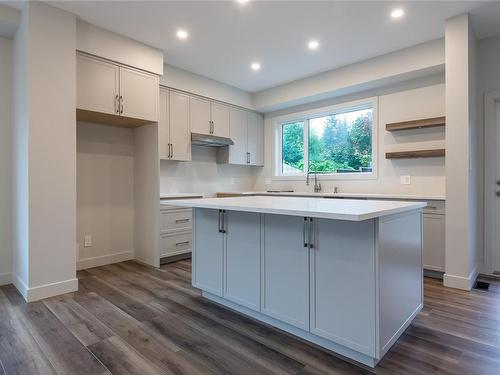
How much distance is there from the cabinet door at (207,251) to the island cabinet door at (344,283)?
93 centimetres

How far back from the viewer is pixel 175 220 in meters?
3.99

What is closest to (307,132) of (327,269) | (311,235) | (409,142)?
(409,142)

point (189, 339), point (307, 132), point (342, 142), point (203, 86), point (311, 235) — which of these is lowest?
point (189, 339)

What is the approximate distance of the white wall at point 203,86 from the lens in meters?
4.22

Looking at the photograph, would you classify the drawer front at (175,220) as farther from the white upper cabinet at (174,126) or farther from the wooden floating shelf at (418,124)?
the wooden floating shelf at (418,124)

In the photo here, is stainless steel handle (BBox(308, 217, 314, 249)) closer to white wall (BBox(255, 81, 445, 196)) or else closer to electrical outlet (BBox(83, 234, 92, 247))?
white wall (BBox(255, 81, 445, 196))

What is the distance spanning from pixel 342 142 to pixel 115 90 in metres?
3.36

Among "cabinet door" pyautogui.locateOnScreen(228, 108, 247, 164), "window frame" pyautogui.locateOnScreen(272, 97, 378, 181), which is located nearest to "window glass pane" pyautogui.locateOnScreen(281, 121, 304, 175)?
"window frame" pyautogui.locateOnScreen(272, 97, 378, 181)

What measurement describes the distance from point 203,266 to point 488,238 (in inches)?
131

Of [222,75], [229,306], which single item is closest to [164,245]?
[229,306]

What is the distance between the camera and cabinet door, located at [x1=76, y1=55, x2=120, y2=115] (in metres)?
3.13

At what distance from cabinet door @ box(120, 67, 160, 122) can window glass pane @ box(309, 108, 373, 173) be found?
272 centimetres

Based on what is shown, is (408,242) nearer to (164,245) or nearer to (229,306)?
(229,306)

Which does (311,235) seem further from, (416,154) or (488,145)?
(488,145)
